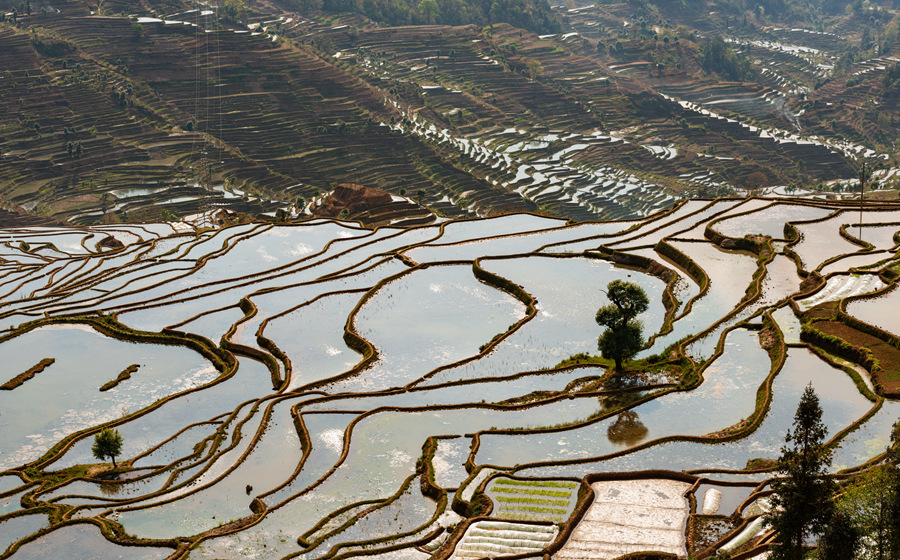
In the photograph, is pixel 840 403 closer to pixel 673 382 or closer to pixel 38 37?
pixel 673 382

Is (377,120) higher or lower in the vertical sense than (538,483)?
lower

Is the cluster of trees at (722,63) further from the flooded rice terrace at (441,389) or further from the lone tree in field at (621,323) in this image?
the lone tree in field at (621,323)

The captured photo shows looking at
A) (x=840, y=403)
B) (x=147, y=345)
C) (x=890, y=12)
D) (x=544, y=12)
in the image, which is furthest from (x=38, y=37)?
(x=890, y=12)

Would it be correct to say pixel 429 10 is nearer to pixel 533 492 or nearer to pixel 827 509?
pixel 533 492

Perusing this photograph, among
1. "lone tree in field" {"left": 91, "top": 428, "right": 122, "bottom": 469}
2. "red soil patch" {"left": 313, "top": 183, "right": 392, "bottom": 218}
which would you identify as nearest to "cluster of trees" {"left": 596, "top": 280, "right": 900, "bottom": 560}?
"lone tree in field" {"left": 91, "top": 428, "right": 122, "bottom": 469}

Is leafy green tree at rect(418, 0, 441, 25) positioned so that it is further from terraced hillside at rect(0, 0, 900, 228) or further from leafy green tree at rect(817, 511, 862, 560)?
leafy green tree at rect(817, 511, 862, 560)

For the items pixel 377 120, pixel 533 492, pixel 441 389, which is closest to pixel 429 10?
pixel 377 120
